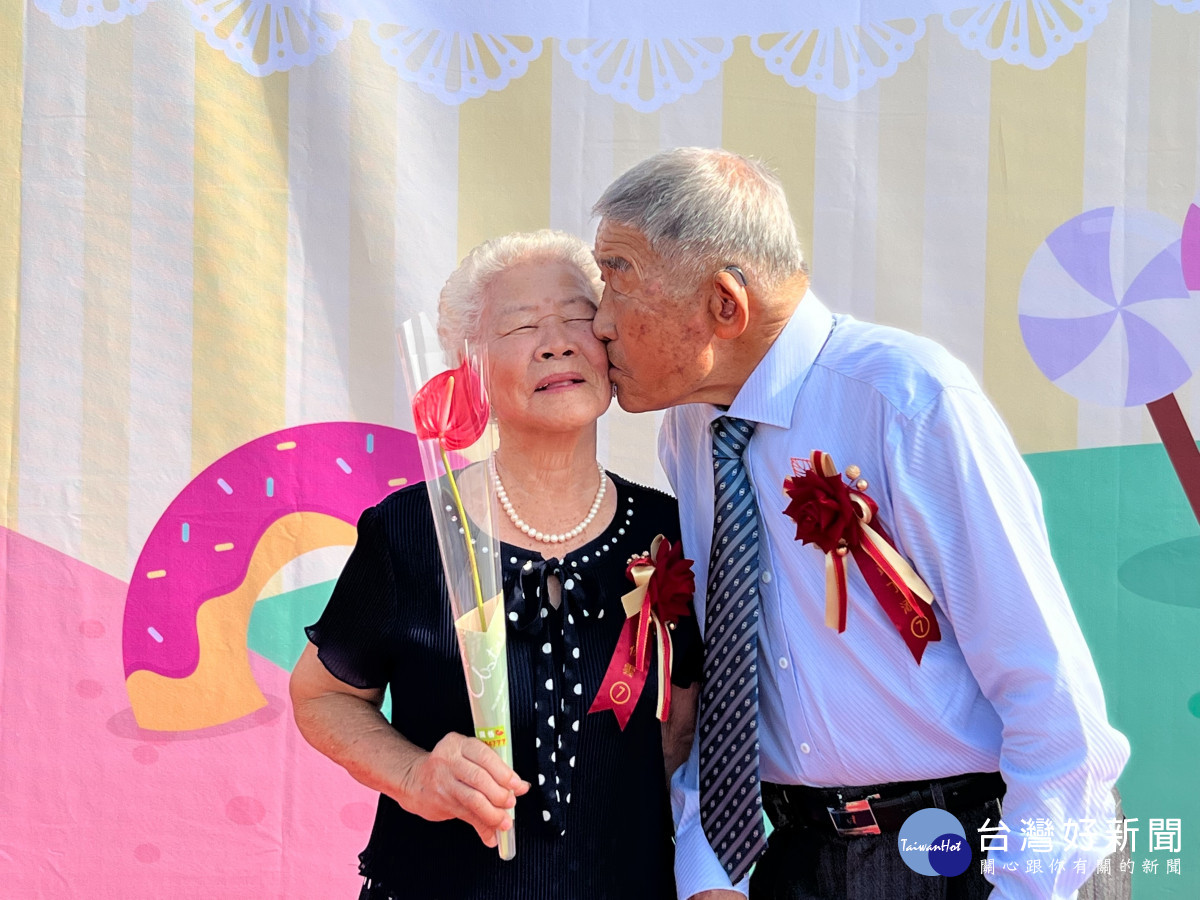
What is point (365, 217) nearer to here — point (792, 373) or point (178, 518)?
point (178, 518)

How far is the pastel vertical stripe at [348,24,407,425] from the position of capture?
3.24 meters

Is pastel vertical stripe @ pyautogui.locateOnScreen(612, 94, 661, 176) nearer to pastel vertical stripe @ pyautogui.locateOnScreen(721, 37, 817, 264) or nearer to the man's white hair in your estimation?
pastel vertical stripe @ pyautogui.locateOnScreen(721, 37, 817, 264)

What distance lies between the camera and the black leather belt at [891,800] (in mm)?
1840

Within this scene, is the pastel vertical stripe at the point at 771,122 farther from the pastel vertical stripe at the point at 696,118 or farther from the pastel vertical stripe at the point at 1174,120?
the pastel vertical stripe at the point at 1174,120

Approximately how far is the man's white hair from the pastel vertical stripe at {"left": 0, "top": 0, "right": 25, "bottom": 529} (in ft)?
6.50

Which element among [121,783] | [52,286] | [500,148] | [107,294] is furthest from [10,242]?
[121,783]

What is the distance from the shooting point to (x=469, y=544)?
174 cm

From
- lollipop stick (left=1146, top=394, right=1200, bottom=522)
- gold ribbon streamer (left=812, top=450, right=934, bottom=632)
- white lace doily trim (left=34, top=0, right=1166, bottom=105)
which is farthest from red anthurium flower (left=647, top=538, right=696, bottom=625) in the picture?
lollipop stick (left=1146, top=394, right=1200, bottom=522)

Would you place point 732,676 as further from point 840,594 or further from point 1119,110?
point 1119,110

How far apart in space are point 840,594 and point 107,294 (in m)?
2.30

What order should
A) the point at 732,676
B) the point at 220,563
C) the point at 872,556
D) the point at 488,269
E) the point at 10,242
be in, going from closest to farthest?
the point at 872,556 → the point at 732,676 → the point at 488,269 → the point at 10,242 → the point at 220,563

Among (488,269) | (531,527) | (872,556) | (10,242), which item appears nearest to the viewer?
(872,556)

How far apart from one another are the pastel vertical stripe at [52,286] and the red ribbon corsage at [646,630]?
1.92 meters

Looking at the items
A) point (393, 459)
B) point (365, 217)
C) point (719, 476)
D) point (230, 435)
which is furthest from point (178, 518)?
point (719, 476)
